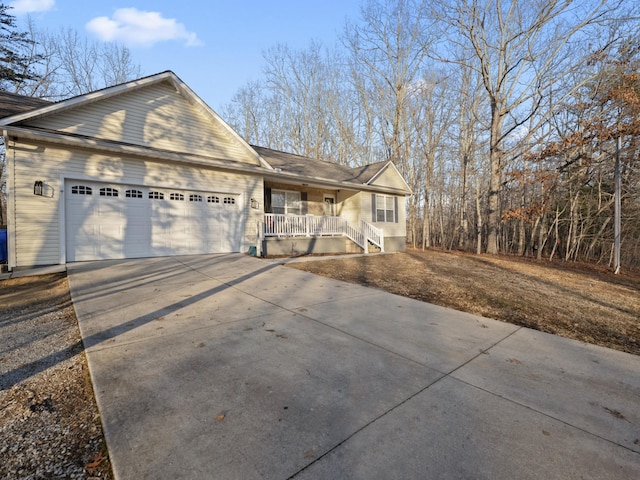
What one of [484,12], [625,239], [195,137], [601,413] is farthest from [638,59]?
[195,137]

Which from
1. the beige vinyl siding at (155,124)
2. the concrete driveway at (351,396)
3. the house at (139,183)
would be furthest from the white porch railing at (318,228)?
the concrete driveway at (351,396)

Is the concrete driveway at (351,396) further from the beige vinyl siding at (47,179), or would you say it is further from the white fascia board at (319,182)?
the white fascia board at (319,182)

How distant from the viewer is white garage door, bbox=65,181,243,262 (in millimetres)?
7859

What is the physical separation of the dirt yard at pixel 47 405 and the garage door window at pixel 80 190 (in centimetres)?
512

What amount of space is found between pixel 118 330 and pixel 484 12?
61.1 ft

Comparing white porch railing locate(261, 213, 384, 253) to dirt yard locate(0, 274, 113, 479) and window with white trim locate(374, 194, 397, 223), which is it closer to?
window with white trim locate(374, 194, 397, 223)

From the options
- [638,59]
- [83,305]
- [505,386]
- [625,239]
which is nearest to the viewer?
[505,386]

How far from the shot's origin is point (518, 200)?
2117 centimetres

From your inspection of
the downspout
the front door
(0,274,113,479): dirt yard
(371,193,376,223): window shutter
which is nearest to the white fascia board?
(371,193,376,223): window shutter

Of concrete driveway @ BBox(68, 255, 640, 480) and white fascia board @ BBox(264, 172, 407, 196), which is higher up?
white fascia board @ BBox(264, 172, 407, 196)

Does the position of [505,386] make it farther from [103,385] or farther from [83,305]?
[83,305]

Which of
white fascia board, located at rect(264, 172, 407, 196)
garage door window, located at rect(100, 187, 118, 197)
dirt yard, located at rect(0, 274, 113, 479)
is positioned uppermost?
white fascia board, located at rect(264, 172, 407, 196)

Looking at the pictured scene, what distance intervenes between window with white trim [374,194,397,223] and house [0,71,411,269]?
345 centimetres

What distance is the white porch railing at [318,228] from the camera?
10.8m
